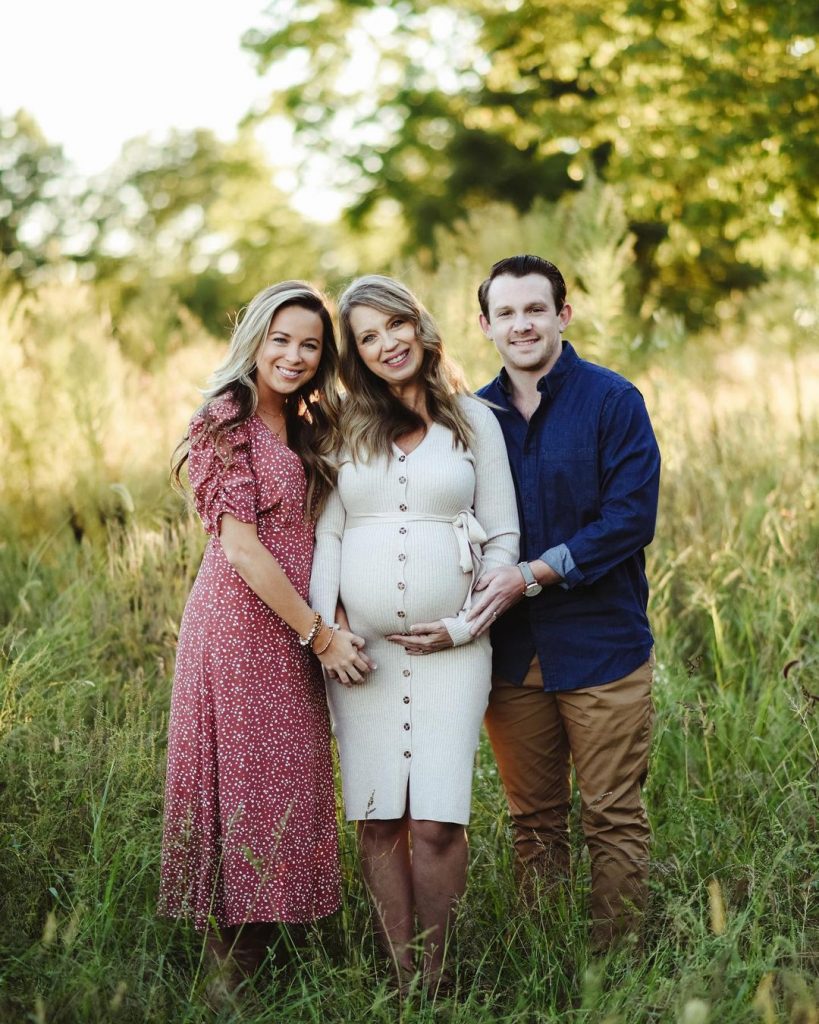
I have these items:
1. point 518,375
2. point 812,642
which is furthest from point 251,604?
point 812,642

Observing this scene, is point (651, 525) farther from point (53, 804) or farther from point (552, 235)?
point (552, 235)

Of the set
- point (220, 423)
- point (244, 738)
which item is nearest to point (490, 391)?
point (220, 423)

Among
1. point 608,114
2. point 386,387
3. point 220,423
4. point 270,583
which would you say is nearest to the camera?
point 270,583

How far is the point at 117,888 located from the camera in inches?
117

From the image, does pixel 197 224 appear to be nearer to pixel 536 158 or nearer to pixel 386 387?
pixel 536 158

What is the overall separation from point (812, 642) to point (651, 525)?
5.63ft

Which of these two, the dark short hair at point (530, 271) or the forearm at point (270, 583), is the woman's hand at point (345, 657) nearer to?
the forearm at point (270, 583)

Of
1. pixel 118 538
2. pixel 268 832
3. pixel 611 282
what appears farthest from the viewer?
pixel 611 282

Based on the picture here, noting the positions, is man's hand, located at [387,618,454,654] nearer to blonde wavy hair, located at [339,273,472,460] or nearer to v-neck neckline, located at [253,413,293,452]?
blonde wavy hair, located at [339,273,472,460]

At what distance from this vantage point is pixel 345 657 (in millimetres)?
2941

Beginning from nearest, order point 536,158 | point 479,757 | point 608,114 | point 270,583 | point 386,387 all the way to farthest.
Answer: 1. point 270,583
2. point 386,387
3. point 479,757
4. point 608,114
5. point 536,158

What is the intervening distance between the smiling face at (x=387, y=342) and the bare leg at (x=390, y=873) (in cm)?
132

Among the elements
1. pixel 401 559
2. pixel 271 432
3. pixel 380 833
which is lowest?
pixel 380 833

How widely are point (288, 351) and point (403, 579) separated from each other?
75cm
